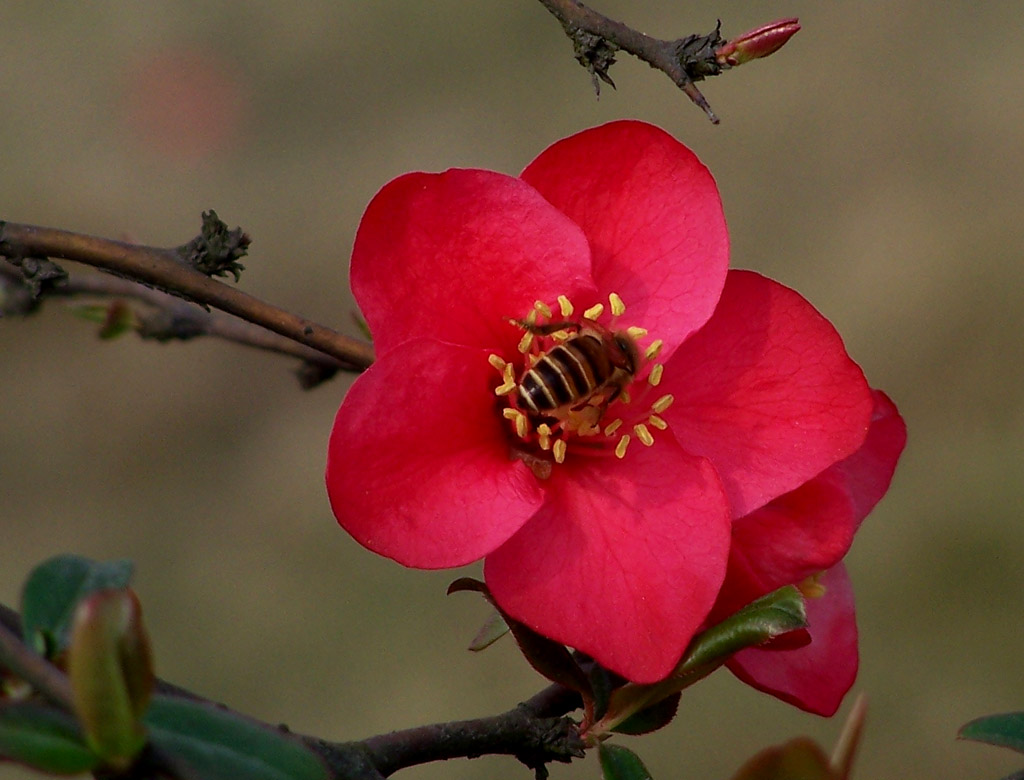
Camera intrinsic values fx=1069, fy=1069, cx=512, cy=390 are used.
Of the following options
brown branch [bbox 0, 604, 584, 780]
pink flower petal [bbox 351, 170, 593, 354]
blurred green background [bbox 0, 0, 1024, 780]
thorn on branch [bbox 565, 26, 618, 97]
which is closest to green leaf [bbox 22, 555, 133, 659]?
brown branch [bbox 0, 604, 584, 780]

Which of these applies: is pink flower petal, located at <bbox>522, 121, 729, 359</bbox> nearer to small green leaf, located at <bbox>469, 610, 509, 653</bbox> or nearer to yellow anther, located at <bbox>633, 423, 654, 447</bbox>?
yellow anther, located at <bbox>633, 423, 654, 447</bbox>

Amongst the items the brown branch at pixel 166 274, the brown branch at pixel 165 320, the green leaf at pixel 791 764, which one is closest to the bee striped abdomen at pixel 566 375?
the brown branch at pixel 166 274

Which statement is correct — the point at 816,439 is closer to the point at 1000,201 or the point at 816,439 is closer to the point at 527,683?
the point at 527,683

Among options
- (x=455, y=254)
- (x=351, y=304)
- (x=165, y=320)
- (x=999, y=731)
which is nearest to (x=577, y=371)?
(x=455, y=254)

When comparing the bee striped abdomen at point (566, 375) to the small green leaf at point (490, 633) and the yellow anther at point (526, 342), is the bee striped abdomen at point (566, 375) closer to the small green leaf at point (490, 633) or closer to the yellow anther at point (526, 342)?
the yellow anther at point (526, 342)

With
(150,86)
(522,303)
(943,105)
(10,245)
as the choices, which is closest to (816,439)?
(522,303)

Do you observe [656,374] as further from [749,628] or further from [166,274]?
[166,274]

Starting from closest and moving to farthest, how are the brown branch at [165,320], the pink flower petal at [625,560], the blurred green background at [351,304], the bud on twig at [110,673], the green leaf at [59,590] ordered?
the bud on twig at [110,673] → the green leaf at [59,590] → the pink flower petal at [625,560] → the brown branch at [165,320] → the blurred green background at [351,304]
